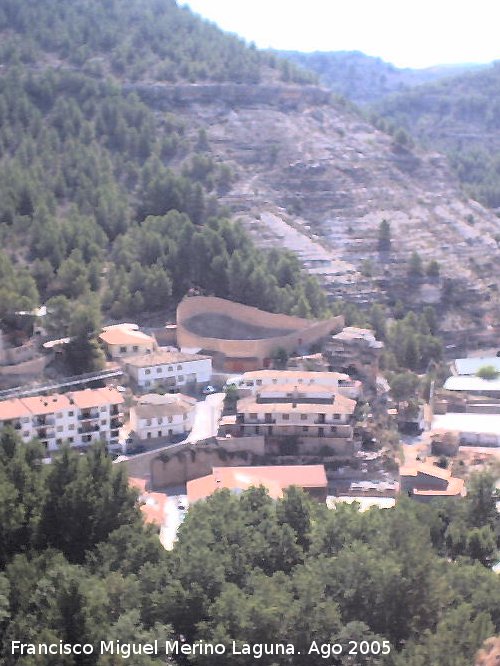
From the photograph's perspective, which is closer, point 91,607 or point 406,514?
point 91,607

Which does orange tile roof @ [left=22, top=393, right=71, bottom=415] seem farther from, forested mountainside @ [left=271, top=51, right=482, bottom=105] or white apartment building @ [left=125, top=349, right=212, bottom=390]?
forested mountainside @ [left=271, top=51, right=482, bottom=105]

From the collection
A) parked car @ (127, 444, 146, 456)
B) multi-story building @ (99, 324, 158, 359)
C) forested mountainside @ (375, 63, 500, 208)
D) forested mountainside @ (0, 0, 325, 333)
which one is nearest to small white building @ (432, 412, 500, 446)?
forested mountainside @ (0, 0, 325, 333)

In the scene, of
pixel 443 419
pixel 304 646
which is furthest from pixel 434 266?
pixel 304 646

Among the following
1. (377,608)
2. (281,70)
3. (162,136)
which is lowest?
(377,608)

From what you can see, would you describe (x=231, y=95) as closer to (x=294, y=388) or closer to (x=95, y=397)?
(x=294, y=388)

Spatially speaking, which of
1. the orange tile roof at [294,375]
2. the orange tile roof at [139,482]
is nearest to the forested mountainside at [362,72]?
the orange tile roof at [294,375]

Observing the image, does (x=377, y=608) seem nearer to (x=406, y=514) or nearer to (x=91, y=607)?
(x=406, y=514)

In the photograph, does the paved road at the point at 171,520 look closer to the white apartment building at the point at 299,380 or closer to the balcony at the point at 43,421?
the balcony at the point at 43,421
